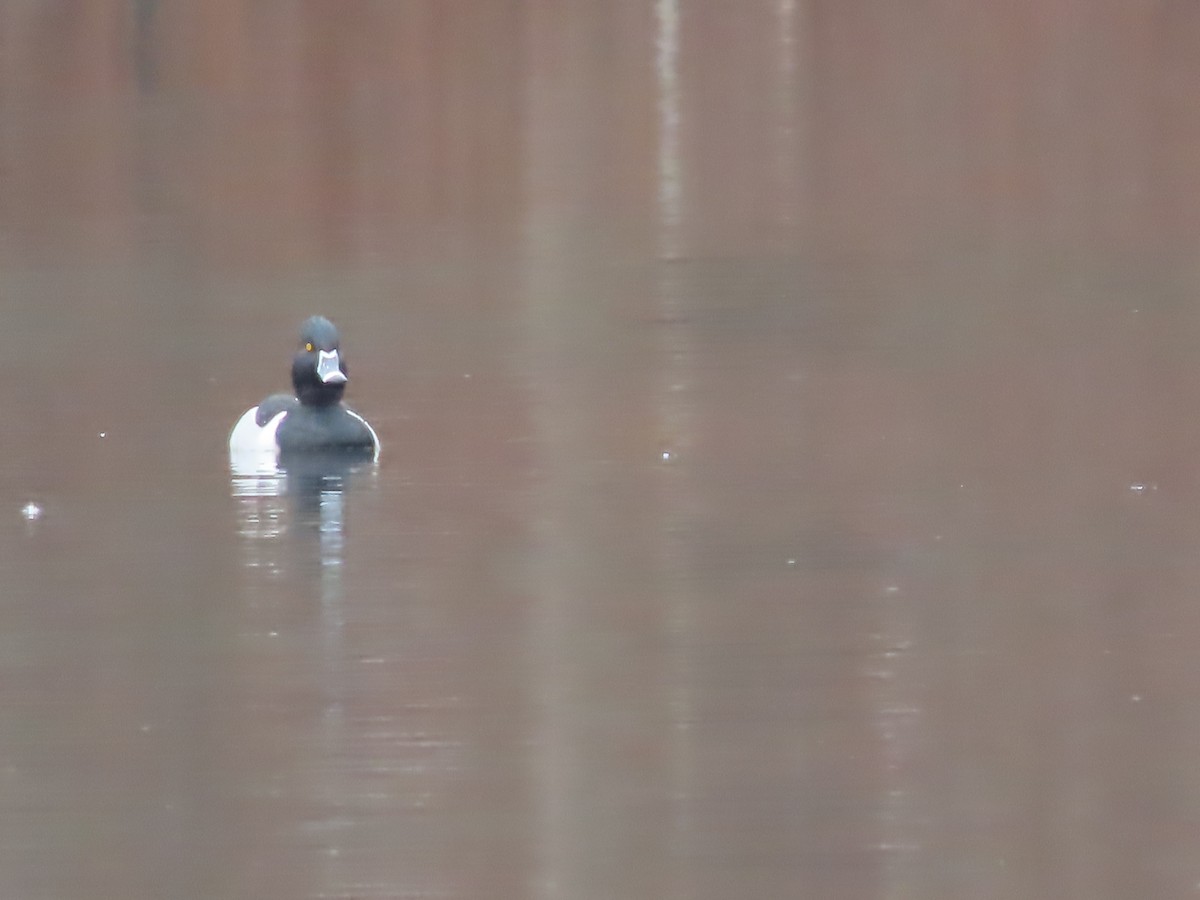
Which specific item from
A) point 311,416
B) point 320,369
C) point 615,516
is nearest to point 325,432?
point 311,416

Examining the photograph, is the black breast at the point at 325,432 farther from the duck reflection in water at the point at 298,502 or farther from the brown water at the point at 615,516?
the brown water at the point at 615,516

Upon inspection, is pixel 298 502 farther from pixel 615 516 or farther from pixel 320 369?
pixel 615 516

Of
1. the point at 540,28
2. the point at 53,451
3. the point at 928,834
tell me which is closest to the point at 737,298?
the point at 53,451

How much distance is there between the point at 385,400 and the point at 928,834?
22.2 feet

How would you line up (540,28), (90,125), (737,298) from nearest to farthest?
1. (737,298)
2. (90,125)
3. (540,28)

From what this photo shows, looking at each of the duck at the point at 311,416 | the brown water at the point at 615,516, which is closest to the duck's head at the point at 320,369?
the duck at the point at 311,416

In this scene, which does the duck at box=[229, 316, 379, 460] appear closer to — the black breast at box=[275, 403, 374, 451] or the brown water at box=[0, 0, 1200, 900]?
the black breast at box=[275, 403, 374, 451]

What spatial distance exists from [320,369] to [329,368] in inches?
1.7

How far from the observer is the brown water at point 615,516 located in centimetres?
621

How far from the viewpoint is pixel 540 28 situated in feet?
95.5

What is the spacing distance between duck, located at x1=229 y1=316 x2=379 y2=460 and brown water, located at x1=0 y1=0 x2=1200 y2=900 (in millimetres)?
199

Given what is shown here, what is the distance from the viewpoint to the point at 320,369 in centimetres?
1153

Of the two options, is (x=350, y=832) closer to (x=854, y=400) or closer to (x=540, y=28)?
(x=854, y=400)

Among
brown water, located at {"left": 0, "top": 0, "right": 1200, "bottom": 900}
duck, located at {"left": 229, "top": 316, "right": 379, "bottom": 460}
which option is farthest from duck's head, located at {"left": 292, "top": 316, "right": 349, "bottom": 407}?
brown water, located at {"left": 0, "top": 0, "right": 1200, "bottom": 900}
